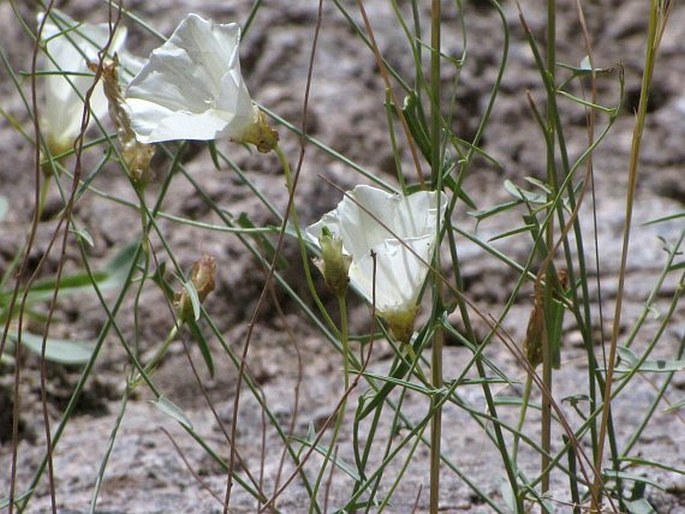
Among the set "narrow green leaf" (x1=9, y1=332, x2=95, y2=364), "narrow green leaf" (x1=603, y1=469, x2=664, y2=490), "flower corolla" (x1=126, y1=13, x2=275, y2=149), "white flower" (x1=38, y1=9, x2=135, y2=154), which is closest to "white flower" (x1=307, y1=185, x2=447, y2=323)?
"flower corolla" (x1=126, y1=13, x2=275, y2=149)

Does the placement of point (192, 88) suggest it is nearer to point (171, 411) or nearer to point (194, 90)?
point (194, 90)

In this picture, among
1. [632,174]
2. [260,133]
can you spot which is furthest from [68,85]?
[632,174]

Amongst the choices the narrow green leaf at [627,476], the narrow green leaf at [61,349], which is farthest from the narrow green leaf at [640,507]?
the narrow green leaf at [61,349]

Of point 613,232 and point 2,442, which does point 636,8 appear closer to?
point 613,232

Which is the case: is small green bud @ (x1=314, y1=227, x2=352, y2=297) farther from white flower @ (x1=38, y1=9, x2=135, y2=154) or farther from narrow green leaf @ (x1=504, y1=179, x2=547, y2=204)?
white flower @ (x1=38, y1=9, x2=135, y2=154)

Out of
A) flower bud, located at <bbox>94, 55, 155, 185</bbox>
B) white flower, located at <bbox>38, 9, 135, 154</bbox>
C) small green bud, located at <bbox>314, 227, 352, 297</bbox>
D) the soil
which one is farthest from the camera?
the soil

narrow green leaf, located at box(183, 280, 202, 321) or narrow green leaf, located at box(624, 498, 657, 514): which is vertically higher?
narrow green leaf, located at box(183, 280, 202, 321)

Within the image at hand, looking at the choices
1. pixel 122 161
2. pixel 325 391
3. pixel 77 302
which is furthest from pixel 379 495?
pixel 77 302
